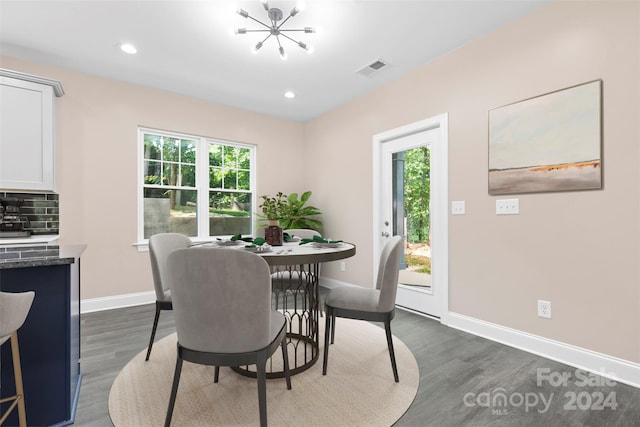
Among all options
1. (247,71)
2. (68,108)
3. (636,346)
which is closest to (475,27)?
(247,71)

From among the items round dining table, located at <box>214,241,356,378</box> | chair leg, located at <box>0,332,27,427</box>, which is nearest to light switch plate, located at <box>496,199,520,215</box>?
round dining table, located at <box>214,241,356,378</box>

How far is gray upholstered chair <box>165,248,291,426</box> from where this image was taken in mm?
1358

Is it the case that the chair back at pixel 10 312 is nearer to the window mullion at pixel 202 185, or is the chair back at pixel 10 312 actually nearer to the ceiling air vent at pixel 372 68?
the window mullion at pixel 202 185

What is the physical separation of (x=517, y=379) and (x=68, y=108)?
4.96m

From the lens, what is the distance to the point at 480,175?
9.34 ft

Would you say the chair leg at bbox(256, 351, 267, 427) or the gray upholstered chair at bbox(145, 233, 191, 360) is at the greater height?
the gray upholstered chair at bbox(145, 233, 191, 360)

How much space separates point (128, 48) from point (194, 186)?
73.0 inches

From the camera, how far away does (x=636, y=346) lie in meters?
2.00

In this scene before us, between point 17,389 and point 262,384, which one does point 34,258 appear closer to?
point 17,389

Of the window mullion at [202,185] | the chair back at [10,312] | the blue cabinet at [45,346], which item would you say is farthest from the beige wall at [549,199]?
the chair back at [10,312]

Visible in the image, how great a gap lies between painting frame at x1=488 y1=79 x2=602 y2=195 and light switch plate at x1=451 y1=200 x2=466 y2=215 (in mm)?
303

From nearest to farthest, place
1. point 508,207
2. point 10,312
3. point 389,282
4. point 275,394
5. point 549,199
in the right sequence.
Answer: point 10,312 → point 275,394 → point 389,282 → point 549,199 → point 508,207

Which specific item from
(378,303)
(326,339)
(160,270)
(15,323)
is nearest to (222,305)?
(15,323)

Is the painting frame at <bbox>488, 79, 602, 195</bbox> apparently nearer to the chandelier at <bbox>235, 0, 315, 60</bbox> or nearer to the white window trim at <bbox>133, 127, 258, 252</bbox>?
the chandelier at <bbox>235, 0, 315, 60</bbox>
